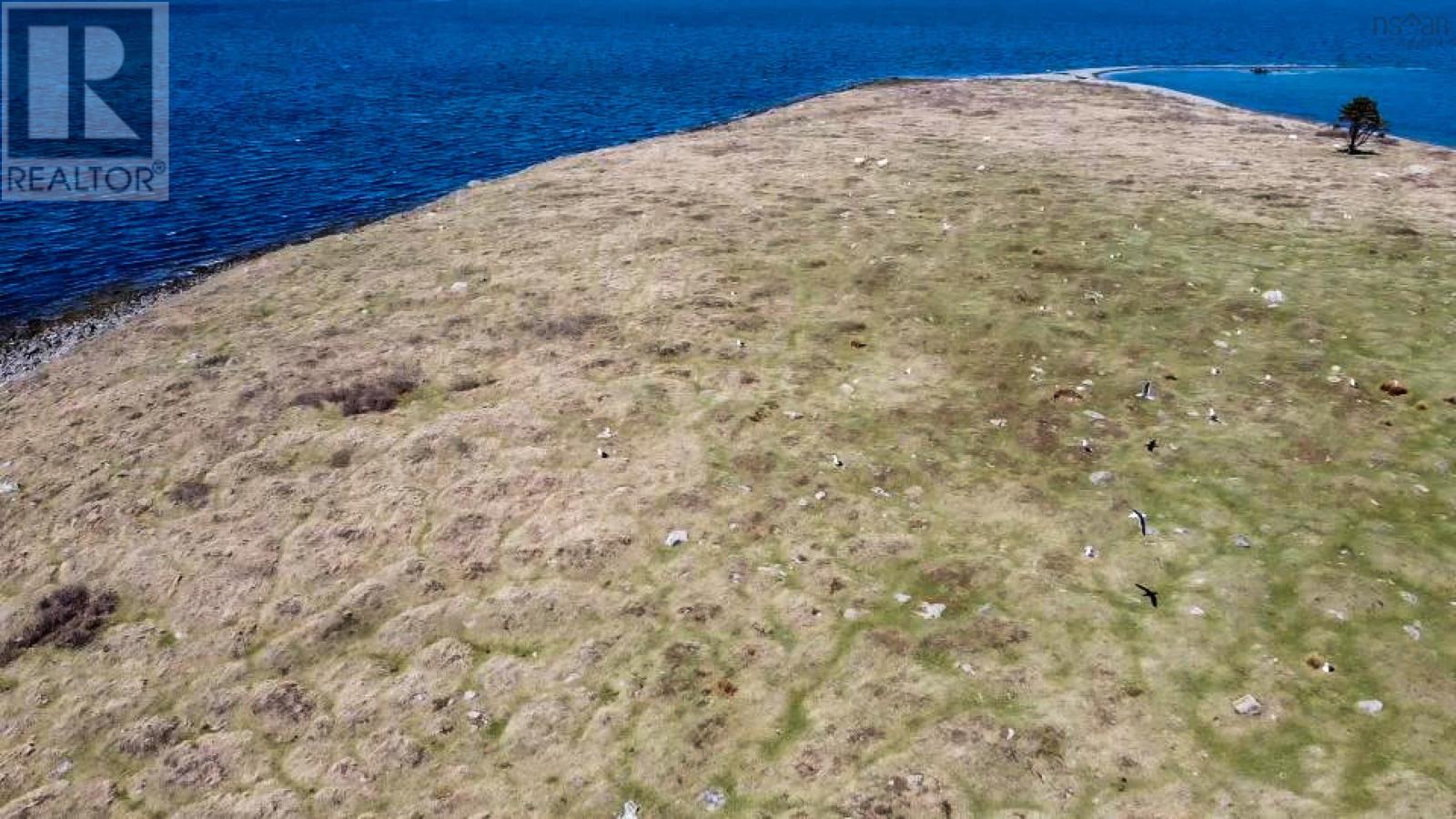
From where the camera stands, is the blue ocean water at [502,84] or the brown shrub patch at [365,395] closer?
the brown shrub patch at [365,395]

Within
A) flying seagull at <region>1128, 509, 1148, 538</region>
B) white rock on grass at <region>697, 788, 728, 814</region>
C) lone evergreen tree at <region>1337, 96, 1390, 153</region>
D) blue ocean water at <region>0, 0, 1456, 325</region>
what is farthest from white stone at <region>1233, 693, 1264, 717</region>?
lone evergreen tree at <region>1337, 96, 1390, 153</region>

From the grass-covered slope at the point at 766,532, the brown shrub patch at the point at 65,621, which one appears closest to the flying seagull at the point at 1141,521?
the grass-covered slope at the point at 766,532

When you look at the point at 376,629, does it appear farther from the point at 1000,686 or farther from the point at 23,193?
the point at 23,193

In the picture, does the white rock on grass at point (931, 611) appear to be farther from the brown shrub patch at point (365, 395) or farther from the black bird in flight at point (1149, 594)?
the brown shrub patch at point (365, 395)

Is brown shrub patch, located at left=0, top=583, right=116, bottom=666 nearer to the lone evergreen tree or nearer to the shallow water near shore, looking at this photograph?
the lone evergreen tree

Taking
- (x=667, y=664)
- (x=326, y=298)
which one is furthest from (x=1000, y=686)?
(x=326, y=298)

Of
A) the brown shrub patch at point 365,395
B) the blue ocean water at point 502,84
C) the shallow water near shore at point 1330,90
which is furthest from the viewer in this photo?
the shallow water near shore at point 1330,90

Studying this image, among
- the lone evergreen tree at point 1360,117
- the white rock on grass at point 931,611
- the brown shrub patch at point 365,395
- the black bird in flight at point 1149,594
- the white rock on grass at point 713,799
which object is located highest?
the lone evergreen tree at point 1360,117
